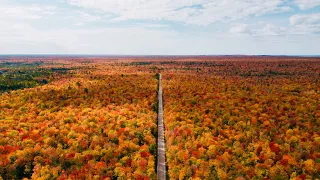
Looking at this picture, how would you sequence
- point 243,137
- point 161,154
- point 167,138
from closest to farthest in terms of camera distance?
point 161,154 < point 243,137 < point 167,138

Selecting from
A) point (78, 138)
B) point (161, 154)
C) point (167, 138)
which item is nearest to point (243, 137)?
point (167, 138)

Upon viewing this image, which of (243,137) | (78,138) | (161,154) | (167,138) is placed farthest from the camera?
(167,138)

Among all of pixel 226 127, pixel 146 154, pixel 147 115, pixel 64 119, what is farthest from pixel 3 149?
pixel 226 127

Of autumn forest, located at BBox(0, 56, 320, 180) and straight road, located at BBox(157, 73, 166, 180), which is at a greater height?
autumn forest, located at BBox(0, 56, 320, 180)

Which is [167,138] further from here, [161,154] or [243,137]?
[243,137]

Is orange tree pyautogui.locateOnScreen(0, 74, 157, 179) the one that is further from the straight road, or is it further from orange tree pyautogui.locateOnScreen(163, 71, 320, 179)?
orange tree pyautogui.locateOnScreen(163, 71, 320, 179)

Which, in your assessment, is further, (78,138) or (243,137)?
(78,138)

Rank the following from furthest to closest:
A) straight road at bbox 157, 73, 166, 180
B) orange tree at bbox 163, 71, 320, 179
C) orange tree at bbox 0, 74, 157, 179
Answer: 1. straight road at bbox 157, 73, 166, 180
2. orange tree at bbox 0, 74, 157, 179
3. orange tree at bbox 163, 71, 320, 179

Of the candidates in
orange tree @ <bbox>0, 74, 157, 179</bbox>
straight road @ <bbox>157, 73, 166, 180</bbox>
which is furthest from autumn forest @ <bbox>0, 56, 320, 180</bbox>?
straight road @ <bbox>157, 73, 166, 180</bbox>

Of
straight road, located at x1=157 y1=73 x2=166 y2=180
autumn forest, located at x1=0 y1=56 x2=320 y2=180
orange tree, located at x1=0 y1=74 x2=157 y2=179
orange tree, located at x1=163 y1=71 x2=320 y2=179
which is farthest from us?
→ straight road, located at x1=157 y1=73 x2=166 y2=180

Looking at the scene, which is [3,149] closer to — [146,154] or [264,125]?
[146,154]

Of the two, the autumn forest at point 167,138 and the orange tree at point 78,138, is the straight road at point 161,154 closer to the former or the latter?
the autumn forest at point 167,138
